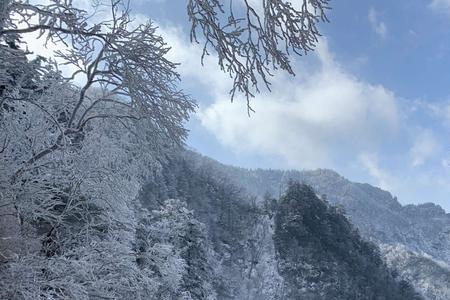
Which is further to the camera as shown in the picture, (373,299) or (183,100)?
(373,299)

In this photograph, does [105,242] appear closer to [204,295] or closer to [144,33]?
[144,33]

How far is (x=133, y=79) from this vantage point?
571cm

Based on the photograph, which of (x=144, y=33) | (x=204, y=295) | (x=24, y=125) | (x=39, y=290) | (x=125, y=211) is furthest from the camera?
(x=204, y=295)

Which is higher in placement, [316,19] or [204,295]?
[316,19]

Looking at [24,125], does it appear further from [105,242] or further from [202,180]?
[202,180]

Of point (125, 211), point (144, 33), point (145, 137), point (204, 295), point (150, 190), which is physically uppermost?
point (150, 190)

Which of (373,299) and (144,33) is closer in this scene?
(144,33)

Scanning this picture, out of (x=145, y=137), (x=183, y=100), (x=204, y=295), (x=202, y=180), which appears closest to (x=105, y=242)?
(x=145, y=137)

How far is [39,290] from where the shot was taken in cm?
944

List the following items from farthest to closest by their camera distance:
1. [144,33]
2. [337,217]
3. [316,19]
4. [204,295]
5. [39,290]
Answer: [337,217] → [204,295] → [39,290] → [144,33] → [316,19]

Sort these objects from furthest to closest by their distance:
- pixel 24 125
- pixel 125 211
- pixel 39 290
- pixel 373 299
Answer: pixel 373 299, pixel 125 211, pixel 24 125, pixel 39 290

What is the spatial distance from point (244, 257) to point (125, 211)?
2927 inches

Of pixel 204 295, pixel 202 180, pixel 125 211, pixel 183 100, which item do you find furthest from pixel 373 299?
pixel 183 100

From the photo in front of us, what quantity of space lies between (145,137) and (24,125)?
4298 millimetres
